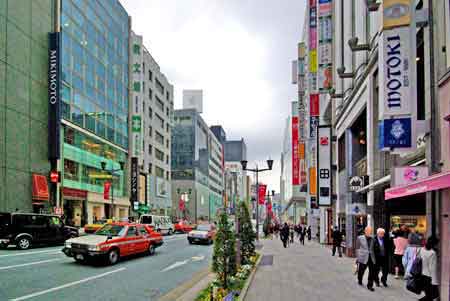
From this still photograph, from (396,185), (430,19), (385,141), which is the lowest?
(396,185)

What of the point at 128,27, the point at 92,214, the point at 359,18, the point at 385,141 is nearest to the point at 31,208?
the point at 92,214

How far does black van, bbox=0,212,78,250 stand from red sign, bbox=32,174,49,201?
12.0 meters

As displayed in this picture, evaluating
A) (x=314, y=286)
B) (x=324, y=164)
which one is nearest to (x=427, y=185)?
(x=314, y=286)

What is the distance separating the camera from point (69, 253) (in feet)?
52.5

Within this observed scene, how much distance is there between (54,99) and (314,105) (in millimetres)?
23684

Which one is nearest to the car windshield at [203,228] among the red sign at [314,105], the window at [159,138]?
the red sign at [314,105]

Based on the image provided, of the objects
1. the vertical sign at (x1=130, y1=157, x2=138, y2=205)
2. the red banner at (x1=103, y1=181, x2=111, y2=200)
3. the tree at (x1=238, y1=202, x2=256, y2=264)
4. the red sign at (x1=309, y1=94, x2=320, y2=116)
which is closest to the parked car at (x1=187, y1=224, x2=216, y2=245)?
the tree at (x1=238, y1=202, x2=256, y2=264)

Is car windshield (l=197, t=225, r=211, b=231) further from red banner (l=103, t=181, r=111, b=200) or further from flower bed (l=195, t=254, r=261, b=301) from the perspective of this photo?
red banner (l=103, t=181, r=111, b=200)

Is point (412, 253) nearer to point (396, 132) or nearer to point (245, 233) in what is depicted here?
point (396, 132)

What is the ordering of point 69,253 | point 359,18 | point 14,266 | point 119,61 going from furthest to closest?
1. point 119,61
2. point 359,18
3. point 69,253
4. point 14,266

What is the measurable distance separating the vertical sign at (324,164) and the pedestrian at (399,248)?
→ 1531cm

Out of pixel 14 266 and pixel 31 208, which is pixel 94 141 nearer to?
pixel 31 208

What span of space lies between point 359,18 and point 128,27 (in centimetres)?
4866

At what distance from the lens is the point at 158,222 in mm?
43906
